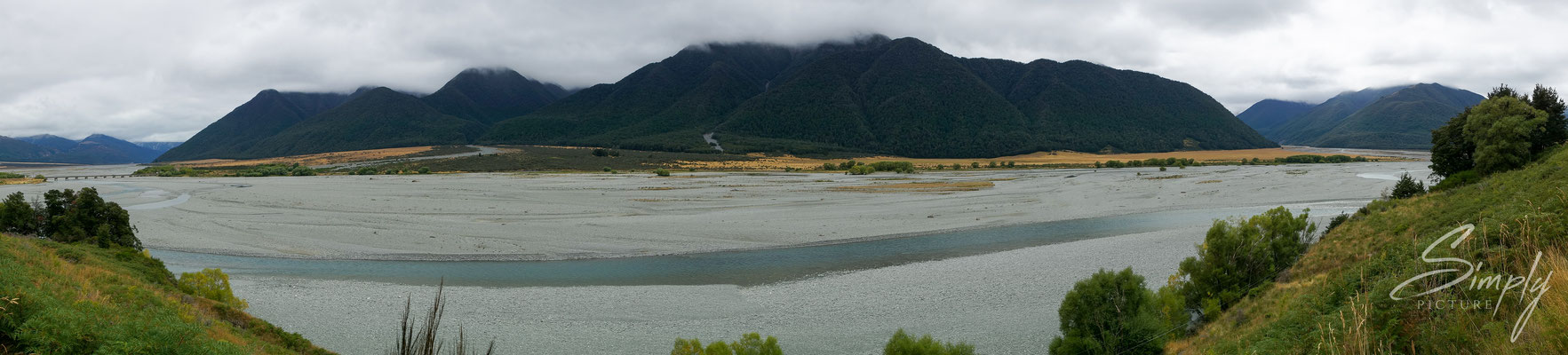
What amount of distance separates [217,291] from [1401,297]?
22.2 m

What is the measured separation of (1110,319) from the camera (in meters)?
12.9

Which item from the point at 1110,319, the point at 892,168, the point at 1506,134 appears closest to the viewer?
the point at 1110,319

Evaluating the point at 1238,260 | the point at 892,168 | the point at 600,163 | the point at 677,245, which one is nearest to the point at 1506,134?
the point at 1238,260

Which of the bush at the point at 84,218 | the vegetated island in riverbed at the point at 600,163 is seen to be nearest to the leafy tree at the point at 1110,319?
the bush at the point at 84,218

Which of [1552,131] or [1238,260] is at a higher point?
[1552,131]

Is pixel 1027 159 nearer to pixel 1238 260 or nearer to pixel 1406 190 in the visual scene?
pixel 1406 190

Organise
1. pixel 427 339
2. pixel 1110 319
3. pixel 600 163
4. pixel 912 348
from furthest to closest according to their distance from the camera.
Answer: pixel 600 163, pixel 1110 319, pixel 912 348, pixel 427 339

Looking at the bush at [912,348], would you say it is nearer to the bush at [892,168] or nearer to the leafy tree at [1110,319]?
the leafy tree at [1110,319]

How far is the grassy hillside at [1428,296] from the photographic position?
605cm

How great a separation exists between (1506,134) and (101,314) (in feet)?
116

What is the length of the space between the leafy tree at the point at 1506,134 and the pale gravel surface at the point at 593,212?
62.5 feet

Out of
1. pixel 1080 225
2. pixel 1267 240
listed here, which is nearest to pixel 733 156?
pixel 1080 225

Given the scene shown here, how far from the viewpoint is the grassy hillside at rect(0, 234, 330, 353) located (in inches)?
239

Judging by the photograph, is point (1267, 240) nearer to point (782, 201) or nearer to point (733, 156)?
point (782, 201)
